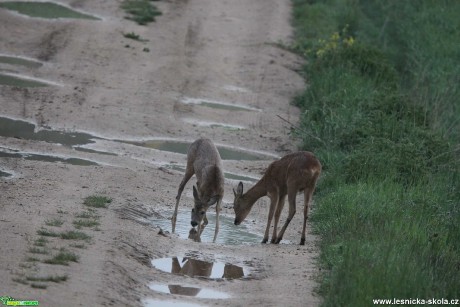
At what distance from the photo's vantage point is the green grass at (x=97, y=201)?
12.5 meters

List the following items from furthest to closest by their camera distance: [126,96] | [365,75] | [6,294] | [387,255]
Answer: [365,75] < [126,96] < [387,255] < [6,294]

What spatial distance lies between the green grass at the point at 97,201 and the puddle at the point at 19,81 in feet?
20.7

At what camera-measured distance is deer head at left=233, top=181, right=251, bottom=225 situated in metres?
13.3

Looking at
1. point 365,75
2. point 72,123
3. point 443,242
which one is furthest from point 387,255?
point 365,75

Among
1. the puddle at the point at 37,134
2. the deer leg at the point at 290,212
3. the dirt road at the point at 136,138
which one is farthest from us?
the puddle at the point at 37,134

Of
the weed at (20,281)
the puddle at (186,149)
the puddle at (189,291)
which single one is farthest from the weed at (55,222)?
the puddle at (186,149)

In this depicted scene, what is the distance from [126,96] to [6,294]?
1126 centimetres

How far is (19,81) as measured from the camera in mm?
18750

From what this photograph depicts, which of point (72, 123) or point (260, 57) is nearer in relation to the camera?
point (72, 123)

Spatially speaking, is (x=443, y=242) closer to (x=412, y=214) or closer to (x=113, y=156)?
(x=412, y=214)

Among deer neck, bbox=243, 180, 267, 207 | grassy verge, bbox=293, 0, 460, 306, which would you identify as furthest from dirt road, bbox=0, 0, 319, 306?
grassy verge, bbox=293, 0, 460, 306

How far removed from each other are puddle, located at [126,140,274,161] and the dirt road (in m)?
0.09

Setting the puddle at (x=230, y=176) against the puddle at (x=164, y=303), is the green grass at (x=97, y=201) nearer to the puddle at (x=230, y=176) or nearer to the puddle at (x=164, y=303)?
the puddle at (x=230, y=176)

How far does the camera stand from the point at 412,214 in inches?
502
